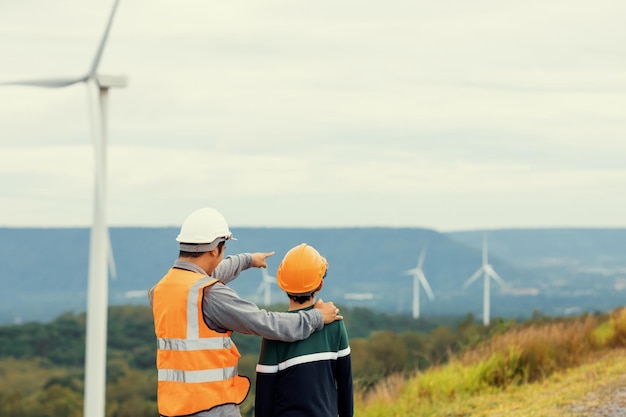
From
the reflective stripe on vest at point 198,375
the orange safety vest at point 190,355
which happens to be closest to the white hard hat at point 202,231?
the orange safety vest at point 190,355

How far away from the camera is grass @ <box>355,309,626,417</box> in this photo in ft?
42.4

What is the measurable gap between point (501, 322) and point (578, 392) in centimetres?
784

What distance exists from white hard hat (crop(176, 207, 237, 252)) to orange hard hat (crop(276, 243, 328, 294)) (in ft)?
1.43

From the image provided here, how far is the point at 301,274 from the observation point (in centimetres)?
662

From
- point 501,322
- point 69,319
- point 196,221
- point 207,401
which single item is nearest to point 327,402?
point 207,401

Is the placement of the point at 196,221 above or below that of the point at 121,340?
above

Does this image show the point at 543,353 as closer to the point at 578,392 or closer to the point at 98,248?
the point at 578,392

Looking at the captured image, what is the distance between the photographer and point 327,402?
6613 mm

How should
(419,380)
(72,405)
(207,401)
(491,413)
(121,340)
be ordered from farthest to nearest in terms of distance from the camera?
(121,340), (72,405), (419,380), (491,413), (207,401)

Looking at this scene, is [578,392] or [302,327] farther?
→ [578,392]

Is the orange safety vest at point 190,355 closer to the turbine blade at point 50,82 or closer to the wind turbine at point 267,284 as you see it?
the wind turbine at point 267,284

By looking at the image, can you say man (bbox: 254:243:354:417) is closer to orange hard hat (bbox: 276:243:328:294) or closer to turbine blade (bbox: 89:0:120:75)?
orange hard hat (bbox: 276:243:328:294)

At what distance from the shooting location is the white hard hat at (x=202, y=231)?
6.46m

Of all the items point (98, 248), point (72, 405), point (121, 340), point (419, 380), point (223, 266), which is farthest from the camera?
point (121, 340)
